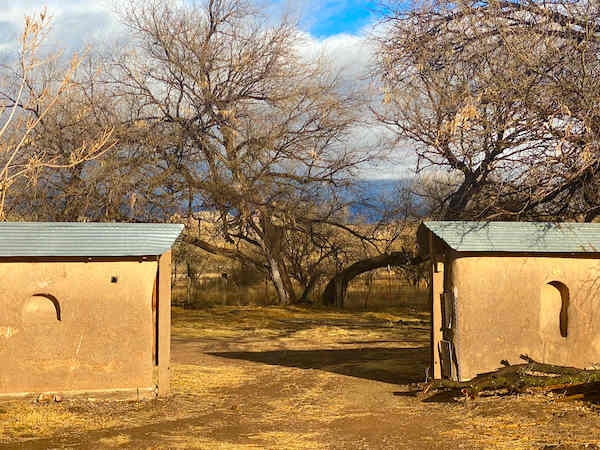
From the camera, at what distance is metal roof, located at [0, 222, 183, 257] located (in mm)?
9047

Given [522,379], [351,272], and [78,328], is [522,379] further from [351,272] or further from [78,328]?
[351,272]

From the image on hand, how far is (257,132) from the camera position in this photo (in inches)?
824

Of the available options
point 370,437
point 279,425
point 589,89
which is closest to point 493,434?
point 370,437

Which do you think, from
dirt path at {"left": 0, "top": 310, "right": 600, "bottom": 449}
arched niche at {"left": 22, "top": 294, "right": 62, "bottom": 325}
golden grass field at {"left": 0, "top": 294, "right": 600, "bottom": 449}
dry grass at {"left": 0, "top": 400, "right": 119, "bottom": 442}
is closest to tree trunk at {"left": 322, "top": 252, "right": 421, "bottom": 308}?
golden grass field at {"left": 0, "top": 294, "right": 600, "bottom": 449}

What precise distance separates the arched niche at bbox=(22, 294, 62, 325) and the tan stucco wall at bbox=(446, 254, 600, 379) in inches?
192

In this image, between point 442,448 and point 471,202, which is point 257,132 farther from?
point 442,448

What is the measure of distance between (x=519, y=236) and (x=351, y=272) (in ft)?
49.4

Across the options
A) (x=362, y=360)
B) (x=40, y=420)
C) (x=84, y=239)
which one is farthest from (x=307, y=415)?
(x=362, y=360)

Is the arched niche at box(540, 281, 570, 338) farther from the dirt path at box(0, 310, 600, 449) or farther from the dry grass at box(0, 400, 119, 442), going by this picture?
the dry grass at box(0, 400, 119, 442)

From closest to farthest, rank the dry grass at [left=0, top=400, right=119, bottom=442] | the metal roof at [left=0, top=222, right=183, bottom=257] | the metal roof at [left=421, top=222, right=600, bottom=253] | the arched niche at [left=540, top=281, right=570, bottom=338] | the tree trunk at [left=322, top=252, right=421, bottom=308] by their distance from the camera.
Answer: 1. the dry grass at [left=0, top=400, right=119, bottom=442]
2. the metal roof at [left=0, top=222, right=183, bottom=257]
3. the metal roof at [left=421, top=222, right=600, bottom=253]
4. the arched niche at [left=540, top=281, right=570, bottom=338]
5. the tree trunk at [left=322, top=252, right=421, bottom=308]

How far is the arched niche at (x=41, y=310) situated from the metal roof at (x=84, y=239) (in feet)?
1.97

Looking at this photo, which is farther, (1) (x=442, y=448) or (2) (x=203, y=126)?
(2) (x=203, y=126)

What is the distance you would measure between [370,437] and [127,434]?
242 cm

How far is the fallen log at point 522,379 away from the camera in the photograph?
8539mm
